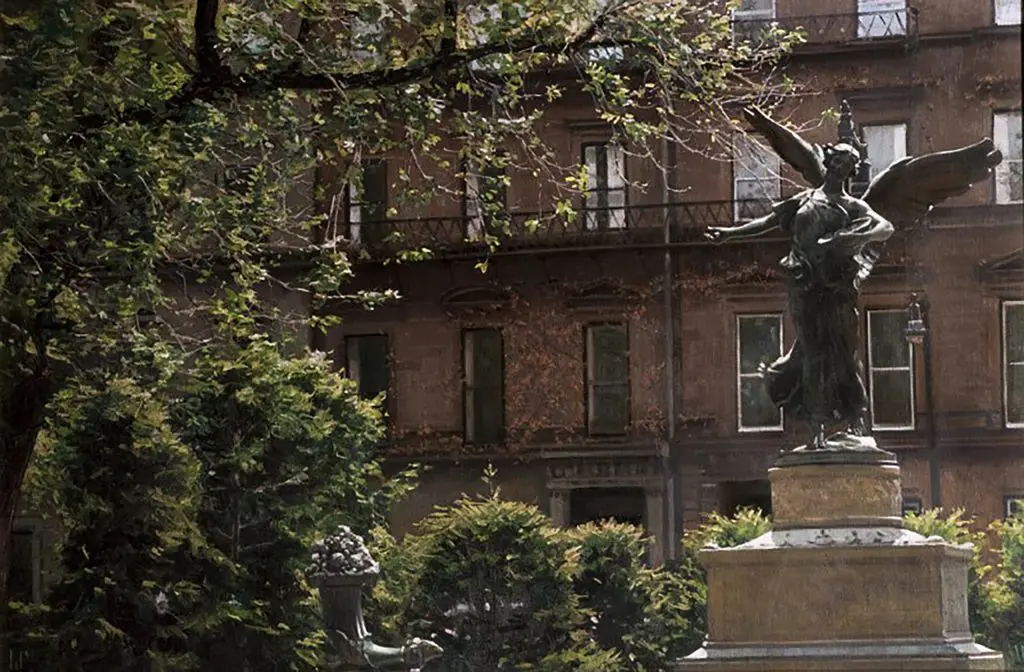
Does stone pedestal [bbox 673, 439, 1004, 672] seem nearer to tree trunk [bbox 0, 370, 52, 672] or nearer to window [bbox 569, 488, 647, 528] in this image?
tree trunk [bbox 0, 370, 52, 672]

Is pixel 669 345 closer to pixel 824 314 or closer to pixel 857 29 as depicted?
pixel 857 29

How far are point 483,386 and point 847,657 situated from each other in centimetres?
853

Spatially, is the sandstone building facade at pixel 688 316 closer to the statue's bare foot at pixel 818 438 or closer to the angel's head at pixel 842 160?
the statue's bare foot at pixel 818 438

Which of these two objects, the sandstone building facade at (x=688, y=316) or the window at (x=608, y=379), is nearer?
the sandstone building facade at (x=688, y=316)

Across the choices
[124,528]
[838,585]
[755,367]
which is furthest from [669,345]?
[838,585]

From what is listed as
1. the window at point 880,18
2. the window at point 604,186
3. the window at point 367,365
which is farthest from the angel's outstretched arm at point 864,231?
the window at point 367,365

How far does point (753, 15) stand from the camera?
16250mm

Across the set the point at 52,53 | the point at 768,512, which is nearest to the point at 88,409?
the point at 52,53

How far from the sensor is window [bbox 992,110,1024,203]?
16328 millimetres

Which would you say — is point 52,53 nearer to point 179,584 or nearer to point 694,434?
point 179,584

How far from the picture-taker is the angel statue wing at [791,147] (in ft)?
35.8

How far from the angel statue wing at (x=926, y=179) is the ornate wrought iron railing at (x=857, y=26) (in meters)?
5.39

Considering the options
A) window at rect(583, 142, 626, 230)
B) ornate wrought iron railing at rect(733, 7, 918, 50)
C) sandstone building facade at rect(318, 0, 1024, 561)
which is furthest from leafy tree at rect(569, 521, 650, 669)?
ornate wrought iron railing at rect(733, 7, 918, 50)


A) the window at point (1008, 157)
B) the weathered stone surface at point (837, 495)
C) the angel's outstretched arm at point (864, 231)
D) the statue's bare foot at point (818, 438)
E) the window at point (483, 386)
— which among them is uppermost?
the window at point (1008, 157)
